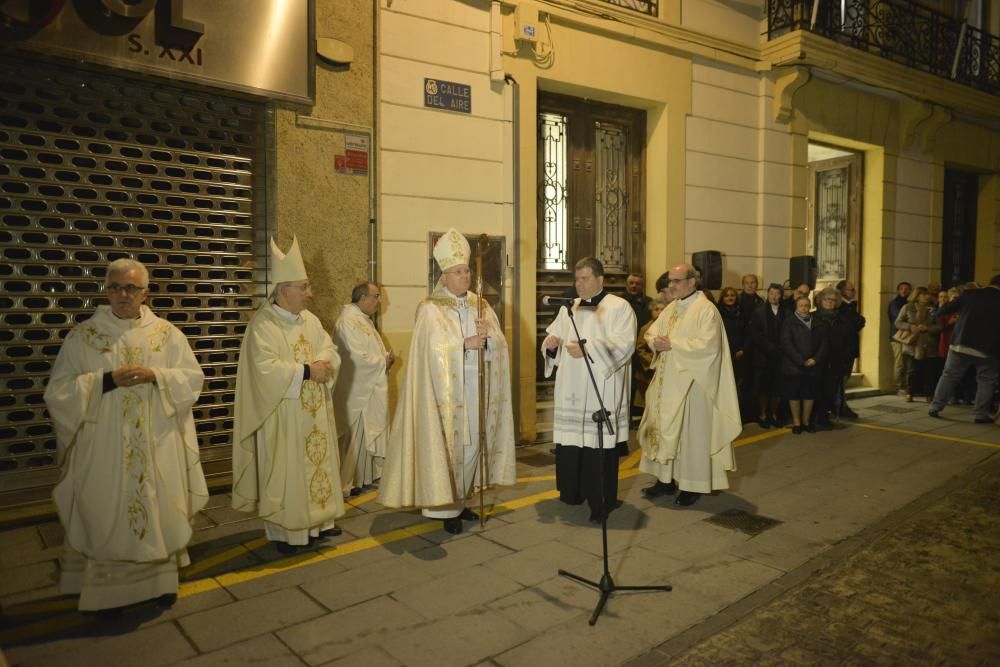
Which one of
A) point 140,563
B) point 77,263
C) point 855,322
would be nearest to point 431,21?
point 77,263

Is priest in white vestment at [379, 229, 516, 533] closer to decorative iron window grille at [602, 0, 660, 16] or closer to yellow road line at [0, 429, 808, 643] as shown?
yellow road line at [0, 429, 808, 643]

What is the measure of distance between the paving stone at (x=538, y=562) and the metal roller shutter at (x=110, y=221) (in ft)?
10.7

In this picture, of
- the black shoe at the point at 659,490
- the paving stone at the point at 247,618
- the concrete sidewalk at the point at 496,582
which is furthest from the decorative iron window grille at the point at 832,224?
the paving stone at the point at 247,618

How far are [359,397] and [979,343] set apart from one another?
844cm

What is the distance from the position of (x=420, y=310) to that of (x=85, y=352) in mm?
2147

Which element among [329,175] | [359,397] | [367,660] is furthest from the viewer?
[329,175]

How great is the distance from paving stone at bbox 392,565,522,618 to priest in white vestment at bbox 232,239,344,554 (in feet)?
3.18

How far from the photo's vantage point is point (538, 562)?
14.1 ft

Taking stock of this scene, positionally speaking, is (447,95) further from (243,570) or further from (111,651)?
(111,651)

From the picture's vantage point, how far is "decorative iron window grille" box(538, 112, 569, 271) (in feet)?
28.5

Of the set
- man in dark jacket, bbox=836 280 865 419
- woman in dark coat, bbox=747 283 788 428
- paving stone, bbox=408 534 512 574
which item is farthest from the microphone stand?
man in dark jacket, bbox=836 280 865 419

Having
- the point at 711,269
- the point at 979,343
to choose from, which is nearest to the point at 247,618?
the point at 711,269

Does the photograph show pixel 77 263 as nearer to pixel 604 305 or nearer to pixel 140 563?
pixel 140 563

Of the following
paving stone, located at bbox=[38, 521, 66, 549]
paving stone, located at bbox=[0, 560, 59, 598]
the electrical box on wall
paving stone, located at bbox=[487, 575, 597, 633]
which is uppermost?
the electrical box on wall
